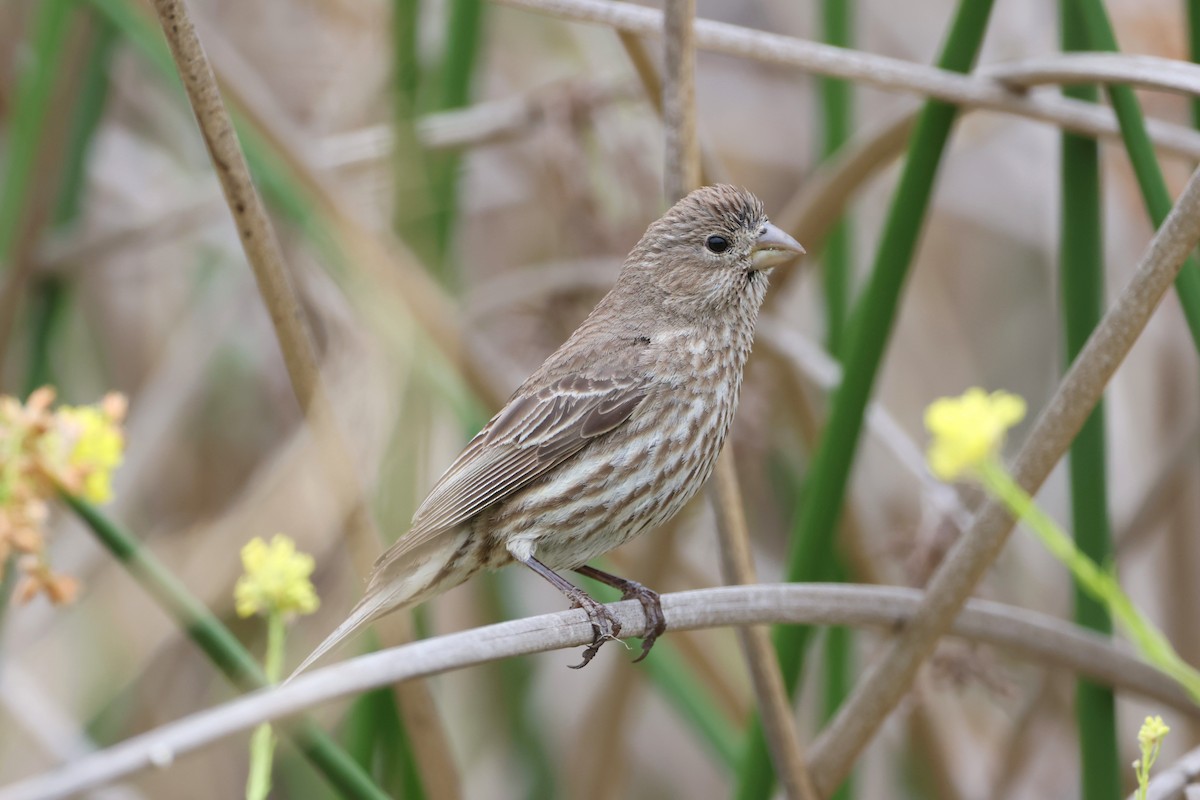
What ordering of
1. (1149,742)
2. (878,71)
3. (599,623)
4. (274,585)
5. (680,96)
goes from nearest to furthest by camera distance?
1. (1149,742)
2. (274,585)
3. (599,623)
4. (680,96)
5. (878,71)

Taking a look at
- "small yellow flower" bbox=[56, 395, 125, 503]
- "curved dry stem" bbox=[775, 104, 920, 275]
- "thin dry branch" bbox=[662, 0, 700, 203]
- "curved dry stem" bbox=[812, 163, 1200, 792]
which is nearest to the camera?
"small yellow flower" bbox=[56, 395, 125, 503]

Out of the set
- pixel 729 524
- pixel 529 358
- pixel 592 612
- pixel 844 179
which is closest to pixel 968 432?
pixel 592 612

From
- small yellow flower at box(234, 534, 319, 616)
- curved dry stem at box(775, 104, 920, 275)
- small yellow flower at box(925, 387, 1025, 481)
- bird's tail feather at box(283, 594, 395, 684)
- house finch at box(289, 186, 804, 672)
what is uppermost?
curved dry stem at box(775, 104, 920, 275)

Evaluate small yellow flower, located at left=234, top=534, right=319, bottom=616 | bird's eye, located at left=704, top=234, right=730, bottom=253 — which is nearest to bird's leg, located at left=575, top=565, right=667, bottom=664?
small yellow flower, located at left=234, top=534, right=319, bottom=616

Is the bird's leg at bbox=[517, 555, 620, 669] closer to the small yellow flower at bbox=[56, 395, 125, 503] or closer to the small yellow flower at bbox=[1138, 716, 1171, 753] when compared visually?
the small yellow flower at bbox=[56, 395, 125, 503]

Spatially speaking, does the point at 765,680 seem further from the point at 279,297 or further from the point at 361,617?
the point at 279,297

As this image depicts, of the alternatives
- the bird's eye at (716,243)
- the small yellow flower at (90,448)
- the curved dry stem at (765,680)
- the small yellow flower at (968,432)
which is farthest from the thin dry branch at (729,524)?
the small yellow flower at (90,448)
